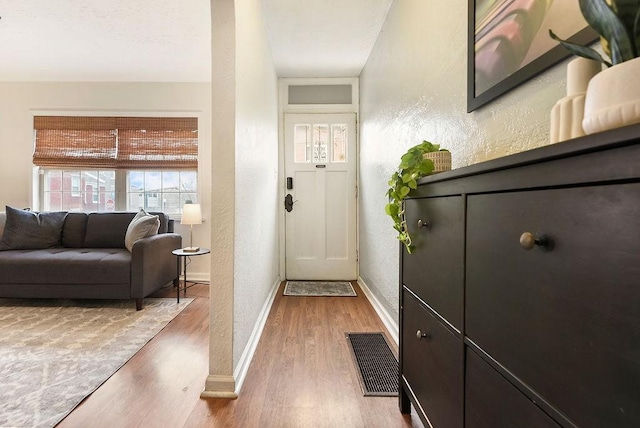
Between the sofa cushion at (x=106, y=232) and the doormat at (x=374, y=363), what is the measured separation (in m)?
2.70

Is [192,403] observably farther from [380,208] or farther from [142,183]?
[142,183]

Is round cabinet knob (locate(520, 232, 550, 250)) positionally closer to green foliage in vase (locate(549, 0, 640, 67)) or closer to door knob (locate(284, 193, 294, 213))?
green foliage in vase (locate(549, 0, 640, 67))

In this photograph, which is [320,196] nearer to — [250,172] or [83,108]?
[250,172]

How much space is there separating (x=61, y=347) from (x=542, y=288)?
105 inches

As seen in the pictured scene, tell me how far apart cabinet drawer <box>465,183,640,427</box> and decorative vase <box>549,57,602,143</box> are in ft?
0.54

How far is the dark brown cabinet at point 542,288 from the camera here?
15.5 inches

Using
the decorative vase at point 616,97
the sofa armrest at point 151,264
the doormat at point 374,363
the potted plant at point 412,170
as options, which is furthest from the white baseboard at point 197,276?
the decorative vase at point 616,97

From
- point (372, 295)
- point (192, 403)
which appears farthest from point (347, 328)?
point (192, 403)

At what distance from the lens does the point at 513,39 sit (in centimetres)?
95

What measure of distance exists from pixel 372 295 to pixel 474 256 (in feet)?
7.54

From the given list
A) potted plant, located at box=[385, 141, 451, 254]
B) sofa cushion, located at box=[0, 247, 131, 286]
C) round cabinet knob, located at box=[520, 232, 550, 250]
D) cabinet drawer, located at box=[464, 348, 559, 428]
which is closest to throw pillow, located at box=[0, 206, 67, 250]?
sofa cushion, located at box=[0, 247, 131, 286]

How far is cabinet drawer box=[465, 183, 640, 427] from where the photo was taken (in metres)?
0.39

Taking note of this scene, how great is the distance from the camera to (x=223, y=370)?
151 centimetres

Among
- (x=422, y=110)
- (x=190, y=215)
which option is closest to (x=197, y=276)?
(x=190, y=215)
